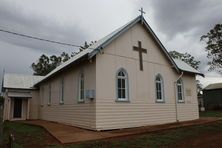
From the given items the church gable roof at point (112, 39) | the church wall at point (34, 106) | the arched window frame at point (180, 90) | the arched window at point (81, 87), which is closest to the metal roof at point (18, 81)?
the church wall at point (34, 106)

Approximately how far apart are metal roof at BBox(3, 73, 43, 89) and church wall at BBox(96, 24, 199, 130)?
13.6 m

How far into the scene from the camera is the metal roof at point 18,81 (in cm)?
2366

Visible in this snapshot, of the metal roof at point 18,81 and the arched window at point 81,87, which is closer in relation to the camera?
the arched window at point 81,87

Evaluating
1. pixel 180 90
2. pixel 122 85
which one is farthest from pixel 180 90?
pixel 122 85

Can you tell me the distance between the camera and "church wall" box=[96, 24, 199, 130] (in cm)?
1284

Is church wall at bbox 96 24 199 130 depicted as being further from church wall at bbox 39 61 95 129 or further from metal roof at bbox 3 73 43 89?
metal roof at bbox 3 73 43 89

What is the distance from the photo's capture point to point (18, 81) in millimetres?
25172

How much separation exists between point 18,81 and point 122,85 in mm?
15318

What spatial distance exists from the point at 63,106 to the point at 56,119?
1873mm

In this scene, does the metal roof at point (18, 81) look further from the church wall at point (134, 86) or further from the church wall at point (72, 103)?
the church wall at point (134, 86)

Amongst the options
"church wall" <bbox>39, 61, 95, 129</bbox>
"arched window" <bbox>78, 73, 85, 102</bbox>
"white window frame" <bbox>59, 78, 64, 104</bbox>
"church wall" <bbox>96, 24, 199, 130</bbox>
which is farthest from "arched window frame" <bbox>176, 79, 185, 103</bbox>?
"white window frame" <bbox>59, 78, 64, 104</bbox>

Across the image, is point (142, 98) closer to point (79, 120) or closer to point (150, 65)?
point (150, 65)

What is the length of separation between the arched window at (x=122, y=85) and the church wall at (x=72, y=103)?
1688 millimetres

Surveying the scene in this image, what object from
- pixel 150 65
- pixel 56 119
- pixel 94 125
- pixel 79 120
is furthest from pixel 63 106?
pixel 150 65
